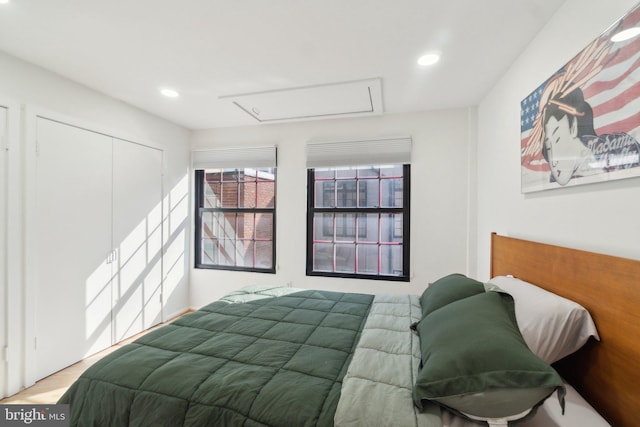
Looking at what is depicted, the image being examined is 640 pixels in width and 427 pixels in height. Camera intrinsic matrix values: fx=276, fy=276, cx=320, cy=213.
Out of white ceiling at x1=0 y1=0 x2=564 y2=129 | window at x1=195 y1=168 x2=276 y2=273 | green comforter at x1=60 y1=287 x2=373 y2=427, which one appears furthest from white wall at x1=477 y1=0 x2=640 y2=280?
window at x1=195 y1=168 x2=276 y2=273

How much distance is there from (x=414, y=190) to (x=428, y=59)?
1382mm

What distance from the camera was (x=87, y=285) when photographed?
8.28 ft

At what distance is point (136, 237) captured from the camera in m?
3.00

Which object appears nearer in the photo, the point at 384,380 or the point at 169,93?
the point at 384,380

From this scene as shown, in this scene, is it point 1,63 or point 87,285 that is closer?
point 1,63

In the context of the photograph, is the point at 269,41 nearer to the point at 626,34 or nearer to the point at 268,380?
the point at 626,34

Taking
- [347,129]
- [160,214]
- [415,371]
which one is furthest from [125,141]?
[415,371]

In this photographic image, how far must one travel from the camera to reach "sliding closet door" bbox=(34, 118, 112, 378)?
2199mm

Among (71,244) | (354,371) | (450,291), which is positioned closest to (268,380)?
(354,371)

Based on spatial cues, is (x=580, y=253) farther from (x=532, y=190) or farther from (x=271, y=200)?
(x=271, y=200)

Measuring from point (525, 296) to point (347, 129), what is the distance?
2448 millimetres

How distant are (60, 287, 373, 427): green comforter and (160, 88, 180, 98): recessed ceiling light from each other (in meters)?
2.11

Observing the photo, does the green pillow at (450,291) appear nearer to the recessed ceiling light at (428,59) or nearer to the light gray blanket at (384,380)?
the light gray blanket at (384,380)

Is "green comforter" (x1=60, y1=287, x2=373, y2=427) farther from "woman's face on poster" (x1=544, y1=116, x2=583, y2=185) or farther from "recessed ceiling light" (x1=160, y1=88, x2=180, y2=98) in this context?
"recessed ceiling light" (x1=160, y1=88, x2=180, y2=98)
